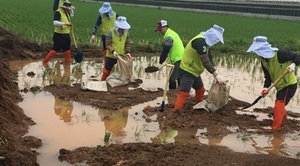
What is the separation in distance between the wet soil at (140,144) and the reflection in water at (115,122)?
26 cm

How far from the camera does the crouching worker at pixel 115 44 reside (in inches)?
368

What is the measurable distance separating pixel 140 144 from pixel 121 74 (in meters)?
3.86

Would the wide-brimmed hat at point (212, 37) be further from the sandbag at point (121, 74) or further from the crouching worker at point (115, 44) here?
the sandbag at point (121, 74)

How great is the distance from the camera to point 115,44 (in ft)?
31.1

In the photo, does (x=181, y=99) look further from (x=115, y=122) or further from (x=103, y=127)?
(x=103, y=127)

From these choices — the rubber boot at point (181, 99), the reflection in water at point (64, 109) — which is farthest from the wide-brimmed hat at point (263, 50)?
the reflection in water at point (64, 109)

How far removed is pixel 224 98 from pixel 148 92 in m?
1.87

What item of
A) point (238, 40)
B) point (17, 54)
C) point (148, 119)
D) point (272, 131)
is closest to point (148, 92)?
point (148, 119)

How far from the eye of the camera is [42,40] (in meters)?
15.1

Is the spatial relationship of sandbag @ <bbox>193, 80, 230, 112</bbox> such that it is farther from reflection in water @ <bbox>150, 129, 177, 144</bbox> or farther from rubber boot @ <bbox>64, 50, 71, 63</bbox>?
rubber boot @ <bbox>64, 50, 71, 63</bbox>

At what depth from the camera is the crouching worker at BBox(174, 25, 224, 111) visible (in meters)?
7.25

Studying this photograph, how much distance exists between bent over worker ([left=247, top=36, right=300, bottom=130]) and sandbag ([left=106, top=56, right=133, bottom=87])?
10.1 feet

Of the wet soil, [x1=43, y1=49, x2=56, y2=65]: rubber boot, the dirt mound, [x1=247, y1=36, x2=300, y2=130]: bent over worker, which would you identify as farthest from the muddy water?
the dirt mound

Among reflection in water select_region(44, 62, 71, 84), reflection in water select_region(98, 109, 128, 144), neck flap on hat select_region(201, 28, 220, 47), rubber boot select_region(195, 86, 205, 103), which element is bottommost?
reflection in water select_region(44, 62, 71, 84)
